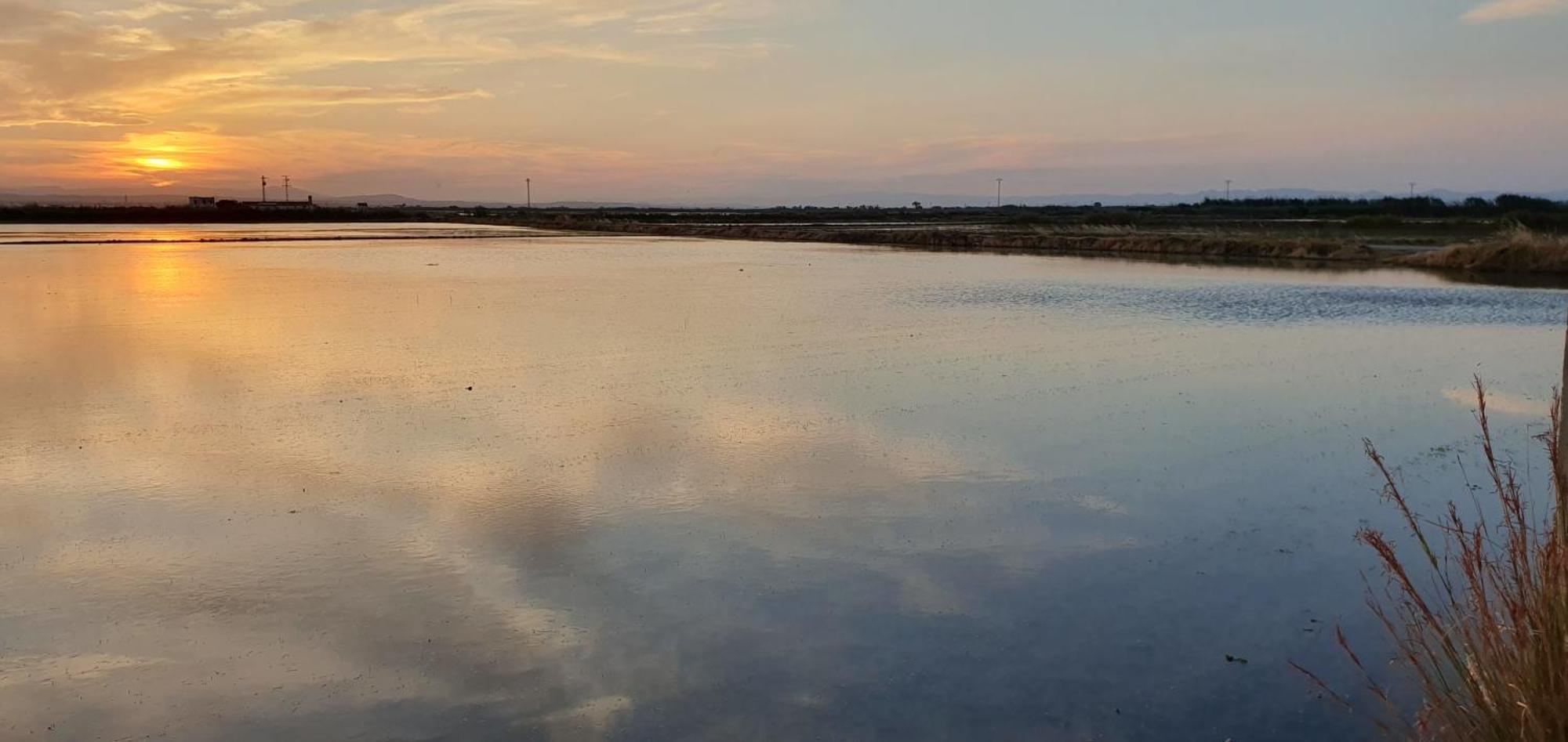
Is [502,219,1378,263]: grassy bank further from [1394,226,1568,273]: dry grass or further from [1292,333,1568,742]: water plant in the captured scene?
[1292,333,1568,742]: water plant

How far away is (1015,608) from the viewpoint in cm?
566

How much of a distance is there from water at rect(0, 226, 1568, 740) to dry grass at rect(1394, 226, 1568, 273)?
15.9 metres

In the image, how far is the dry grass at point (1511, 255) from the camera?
28.9 m

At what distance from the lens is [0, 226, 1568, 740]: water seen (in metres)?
4.67

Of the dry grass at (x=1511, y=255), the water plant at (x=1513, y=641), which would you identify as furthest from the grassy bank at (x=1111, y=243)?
the water plant at (x=1513, y=641)

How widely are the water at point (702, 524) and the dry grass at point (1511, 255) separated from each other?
15941 mm

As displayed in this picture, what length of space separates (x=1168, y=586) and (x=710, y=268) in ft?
83.8

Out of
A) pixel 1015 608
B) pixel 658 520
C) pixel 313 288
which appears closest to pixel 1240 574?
pixel 1015 608

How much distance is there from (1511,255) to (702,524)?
30.0 meters

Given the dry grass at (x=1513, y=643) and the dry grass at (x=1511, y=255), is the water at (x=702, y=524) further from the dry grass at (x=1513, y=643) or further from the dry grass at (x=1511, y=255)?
the dry grass at (x=1511, y=255)

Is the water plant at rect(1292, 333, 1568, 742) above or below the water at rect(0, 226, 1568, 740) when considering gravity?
above

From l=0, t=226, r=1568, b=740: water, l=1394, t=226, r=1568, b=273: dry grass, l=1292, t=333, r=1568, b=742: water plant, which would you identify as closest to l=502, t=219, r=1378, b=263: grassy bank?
l=1394, t=226, r=1568, b=273: dry grass

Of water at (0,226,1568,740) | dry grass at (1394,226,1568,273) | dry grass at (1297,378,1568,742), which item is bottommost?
water at (0,226,1568,740)

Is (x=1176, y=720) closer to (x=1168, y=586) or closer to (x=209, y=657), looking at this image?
(x=1168, y=586)
